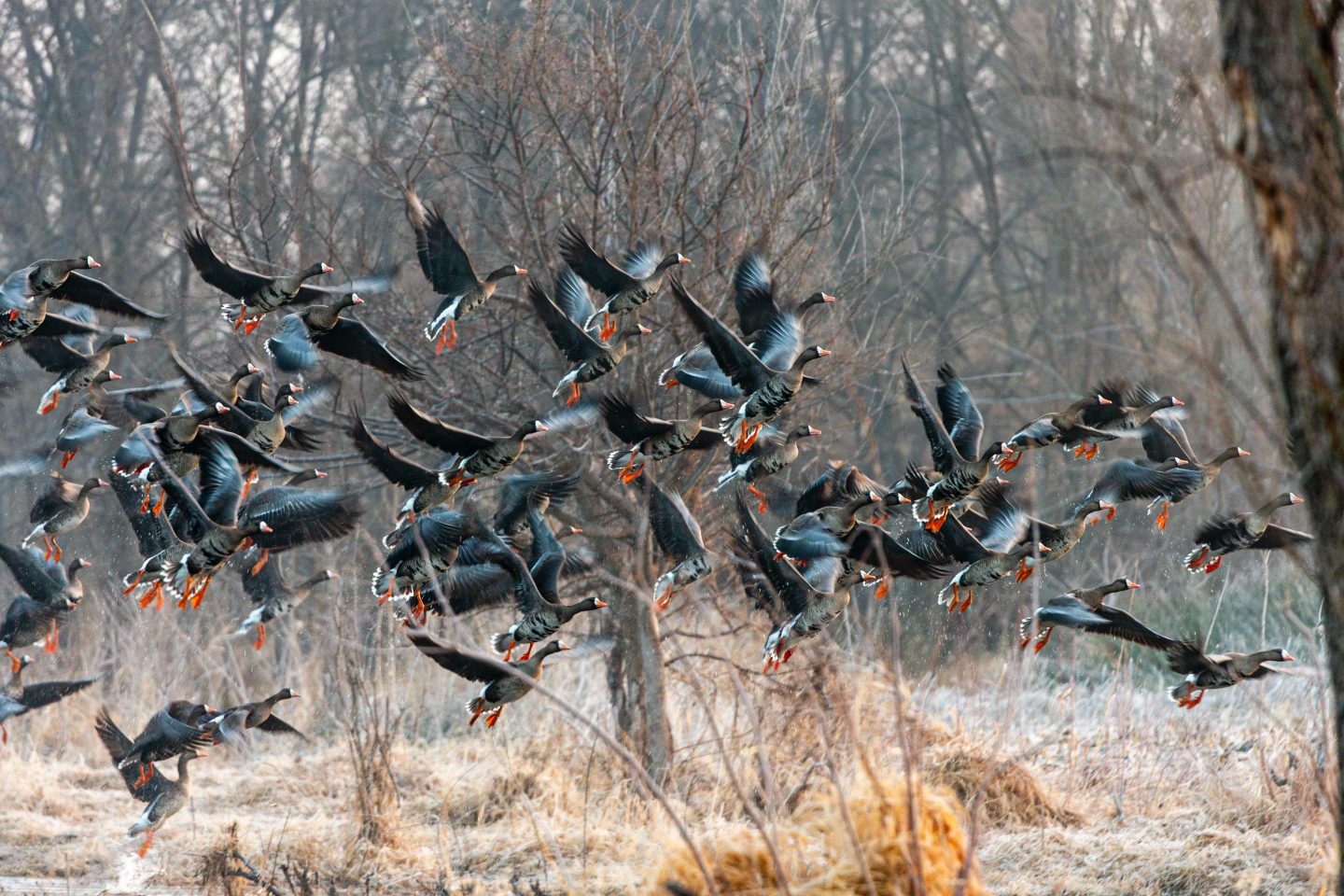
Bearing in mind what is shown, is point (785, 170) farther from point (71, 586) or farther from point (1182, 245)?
point (1182, 245)

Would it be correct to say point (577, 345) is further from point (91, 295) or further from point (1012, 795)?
point (1012, 795)

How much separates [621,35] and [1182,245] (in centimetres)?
625

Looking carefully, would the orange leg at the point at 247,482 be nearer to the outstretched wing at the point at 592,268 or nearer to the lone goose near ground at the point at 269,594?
the lone goose near ground at the point at 269,594

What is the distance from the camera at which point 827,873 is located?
4320 millimetres

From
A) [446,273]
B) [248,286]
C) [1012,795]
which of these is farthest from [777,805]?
[248,286]

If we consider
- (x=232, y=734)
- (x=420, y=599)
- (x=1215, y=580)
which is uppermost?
(x=420, y=599)

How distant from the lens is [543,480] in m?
7.07

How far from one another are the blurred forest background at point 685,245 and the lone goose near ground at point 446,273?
59 cm

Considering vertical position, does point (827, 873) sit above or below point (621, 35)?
below

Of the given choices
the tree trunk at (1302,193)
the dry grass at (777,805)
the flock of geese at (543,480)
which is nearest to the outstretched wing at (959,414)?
the flock of geese at (543,480)

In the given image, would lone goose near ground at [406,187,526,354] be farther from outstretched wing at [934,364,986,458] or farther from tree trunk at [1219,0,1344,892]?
tree trunk at [1219,0,1344,892]

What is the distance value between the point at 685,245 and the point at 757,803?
2.99m

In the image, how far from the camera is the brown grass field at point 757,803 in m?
5.17

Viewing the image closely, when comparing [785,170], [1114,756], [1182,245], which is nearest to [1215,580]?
[1114,756]
